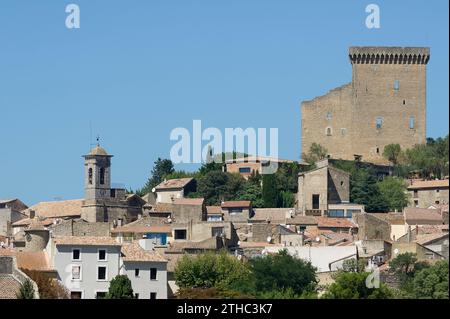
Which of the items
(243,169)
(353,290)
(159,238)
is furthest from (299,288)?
(243,169)

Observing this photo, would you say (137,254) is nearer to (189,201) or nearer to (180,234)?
(180,234)

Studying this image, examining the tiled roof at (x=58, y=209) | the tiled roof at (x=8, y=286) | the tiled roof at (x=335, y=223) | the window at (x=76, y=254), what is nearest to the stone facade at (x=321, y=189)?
the tiled roof at (x=335, y=223)

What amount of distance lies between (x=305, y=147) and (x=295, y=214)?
1676cm

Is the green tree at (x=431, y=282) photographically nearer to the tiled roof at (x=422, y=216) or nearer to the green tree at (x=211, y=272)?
the green tree at (x=211, y=272)

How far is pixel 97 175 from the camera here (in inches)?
2788

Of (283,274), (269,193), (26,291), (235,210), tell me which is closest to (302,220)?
(235,210)

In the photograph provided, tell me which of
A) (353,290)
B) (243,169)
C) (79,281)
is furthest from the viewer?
(243,169)

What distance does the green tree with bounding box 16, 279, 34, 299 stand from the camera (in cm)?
3724

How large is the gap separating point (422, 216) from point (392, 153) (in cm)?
1815

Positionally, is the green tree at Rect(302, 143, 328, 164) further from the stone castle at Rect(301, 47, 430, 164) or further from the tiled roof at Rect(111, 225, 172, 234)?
the tiled roof at Rect(111, 225, 172, 234)

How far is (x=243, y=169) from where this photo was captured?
79.3 m

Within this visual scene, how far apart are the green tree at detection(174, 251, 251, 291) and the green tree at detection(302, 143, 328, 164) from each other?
112ft

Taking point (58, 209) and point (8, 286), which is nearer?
point (8, 286)
